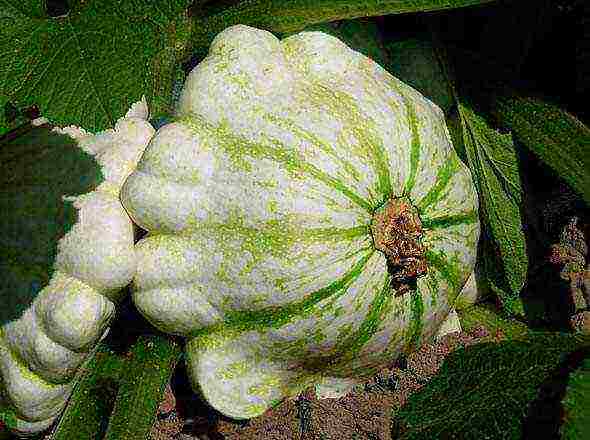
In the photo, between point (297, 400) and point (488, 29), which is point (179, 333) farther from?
point (488, 29)

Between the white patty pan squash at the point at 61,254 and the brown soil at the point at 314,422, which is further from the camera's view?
the brown soil at the point at 314,422

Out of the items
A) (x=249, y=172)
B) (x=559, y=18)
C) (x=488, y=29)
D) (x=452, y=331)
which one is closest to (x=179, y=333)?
(x=249, y=172)

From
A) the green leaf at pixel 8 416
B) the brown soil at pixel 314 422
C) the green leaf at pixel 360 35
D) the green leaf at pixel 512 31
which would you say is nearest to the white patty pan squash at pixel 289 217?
the green leaf at pixel 360 35

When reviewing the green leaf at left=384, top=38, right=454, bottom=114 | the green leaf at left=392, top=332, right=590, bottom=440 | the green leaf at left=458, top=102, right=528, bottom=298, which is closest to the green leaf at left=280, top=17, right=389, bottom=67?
the green leaf at left=384, top=38, right=454, bottom=114

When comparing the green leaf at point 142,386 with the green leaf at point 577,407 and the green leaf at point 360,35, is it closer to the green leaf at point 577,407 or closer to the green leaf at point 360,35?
the green leaf at point 360,35

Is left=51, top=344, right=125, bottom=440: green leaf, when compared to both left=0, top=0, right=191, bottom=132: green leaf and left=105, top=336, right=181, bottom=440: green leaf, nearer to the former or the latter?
left=105, top=336, right=181, bottom=440: green leaf

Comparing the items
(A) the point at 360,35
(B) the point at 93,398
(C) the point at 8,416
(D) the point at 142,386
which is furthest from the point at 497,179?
(C) the point at 8,416

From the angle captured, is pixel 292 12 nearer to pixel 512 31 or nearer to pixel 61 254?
pixel 512 31
